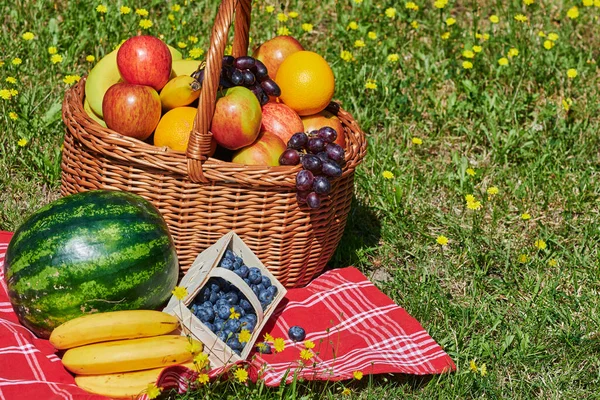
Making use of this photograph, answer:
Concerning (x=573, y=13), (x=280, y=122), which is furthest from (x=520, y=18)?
(x=280, y=122)

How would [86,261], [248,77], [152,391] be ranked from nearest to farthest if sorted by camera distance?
[152,391] → [86,261] → [248,77]

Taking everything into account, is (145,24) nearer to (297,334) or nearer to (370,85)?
(370,85)

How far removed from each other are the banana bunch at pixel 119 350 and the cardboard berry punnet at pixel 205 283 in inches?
2.7

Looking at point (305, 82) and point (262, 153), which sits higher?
point (305, 82)

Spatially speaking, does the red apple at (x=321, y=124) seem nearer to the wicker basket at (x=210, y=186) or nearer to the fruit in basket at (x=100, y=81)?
the wicker basket at (x=210, y=186)

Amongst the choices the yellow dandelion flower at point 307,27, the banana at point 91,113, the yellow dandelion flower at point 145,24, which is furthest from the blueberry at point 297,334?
the yellow dandelion flower at point 307,27

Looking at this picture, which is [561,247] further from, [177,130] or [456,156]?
[177,130]

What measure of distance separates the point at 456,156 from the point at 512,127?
1.69ft

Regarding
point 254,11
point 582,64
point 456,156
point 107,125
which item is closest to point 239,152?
point 107,125

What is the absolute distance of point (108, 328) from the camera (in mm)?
2672

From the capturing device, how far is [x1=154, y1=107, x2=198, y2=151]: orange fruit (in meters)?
3.06

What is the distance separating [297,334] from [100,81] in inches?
52.0

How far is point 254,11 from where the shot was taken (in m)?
5.34

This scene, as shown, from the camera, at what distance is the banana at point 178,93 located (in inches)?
124
